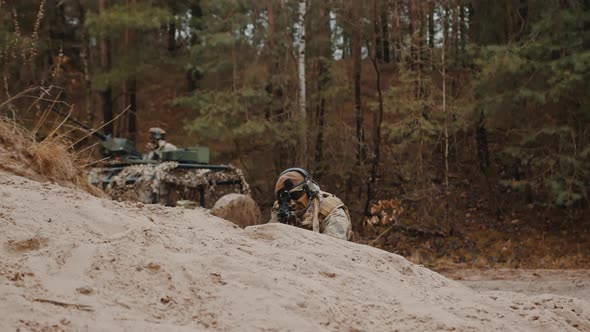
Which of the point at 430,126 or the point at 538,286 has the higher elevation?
the point at 430,126

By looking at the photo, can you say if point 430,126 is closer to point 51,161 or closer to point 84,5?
point 51,161

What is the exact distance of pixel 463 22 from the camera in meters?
19.3

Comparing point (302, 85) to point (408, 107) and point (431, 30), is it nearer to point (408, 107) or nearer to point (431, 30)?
point (408, 107)

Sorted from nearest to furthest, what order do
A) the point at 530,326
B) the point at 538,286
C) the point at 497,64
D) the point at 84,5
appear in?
the point at 530,326, the point at 538,286, the point at 497,64, the point at 84,5

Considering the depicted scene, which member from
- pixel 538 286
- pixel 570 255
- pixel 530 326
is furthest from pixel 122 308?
pixel 570 255

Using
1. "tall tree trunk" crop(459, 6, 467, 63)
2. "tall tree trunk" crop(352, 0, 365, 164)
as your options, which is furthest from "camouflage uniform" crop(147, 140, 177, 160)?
"tall tree trunk" crop(459, 6, 467, 63)

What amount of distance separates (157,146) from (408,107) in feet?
21.6

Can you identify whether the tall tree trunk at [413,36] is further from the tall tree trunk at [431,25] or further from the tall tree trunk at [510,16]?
the tall tree trunk at [510,16]

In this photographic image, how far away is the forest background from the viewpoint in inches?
578

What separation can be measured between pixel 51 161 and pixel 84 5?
66.4 ft

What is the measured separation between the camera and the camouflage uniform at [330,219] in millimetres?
6469

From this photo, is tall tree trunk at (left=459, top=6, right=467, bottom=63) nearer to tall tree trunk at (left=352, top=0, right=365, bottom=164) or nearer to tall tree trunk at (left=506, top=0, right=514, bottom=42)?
tall tree trunk at (left=506, top=0, right=514, bottom=42)

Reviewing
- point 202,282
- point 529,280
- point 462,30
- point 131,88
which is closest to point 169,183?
point 529,280

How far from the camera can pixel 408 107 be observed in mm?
16734
